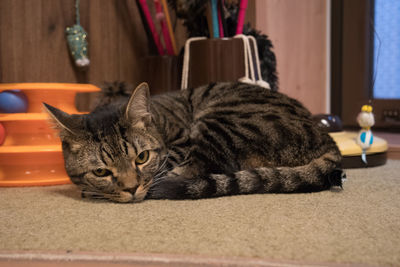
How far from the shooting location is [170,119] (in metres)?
1.54

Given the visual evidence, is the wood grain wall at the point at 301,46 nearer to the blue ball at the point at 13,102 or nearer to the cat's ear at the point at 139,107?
the cat's ear at the point at 139,107

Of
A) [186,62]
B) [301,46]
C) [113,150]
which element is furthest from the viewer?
[301,46]

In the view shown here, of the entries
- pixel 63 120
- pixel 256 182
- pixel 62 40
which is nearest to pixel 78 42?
pixel 62 40

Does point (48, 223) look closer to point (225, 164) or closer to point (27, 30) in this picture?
point (225, 164)

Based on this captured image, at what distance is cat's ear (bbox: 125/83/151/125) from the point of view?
4.13 ft

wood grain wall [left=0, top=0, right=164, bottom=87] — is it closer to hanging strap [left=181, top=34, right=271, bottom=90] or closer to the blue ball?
the blue ball

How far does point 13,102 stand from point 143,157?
71 cm

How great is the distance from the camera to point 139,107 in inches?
51.3

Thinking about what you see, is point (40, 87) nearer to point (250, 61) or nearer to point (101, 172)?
point (101, 172)

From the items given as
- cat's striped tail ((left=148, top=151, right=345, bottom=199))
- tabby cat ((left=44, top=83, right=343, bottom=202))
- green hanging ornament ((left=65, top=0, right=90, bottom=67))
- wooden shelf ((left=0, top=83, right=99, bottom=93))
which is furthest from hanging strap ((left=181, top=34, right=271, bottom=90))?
cat's striped tail ((left=148, top=151, right=345, bottom=199))

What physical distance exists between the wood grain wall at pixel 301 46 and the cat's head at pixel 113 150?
1.48 meters

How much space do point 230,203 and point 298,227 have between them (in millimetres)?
279

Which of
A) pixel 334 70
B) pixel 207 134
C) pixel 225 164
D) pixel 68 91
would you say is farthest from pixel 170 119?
pixel 334 70

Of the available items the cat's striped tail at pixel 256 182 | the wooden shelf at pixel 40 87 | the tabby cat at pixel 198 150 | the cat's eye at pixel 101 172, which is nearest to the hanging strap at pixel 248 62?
the tabby cat at pixel 198 150
